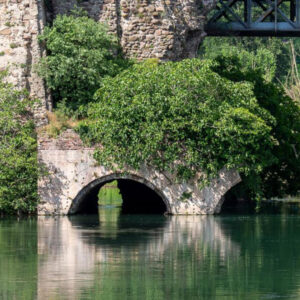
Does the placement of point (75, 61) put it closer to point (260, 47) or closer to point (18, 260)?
point (18, 260)

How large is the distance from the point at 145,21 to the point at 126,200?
1096 cm

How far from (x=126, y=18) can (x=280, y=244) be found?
57.3ft

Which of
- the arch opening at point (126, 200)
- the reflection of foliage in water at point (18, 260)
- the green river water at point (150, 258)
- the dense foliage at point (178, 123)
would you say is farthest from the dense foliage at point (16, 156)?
the dense foliage at point (178, 123)

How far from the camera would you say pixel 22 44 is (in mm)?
43688

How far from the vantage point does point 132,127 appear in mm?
40031

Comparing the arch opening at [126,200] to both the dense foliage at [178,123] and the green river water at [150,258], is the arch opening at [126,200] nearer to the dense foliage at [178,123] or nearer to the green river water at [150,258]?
the dense foliage at [178,123]

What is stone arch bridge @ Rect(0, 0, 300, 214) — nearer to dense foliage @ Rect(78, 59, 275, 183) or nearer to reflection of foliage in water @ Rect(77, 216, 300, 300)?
dense foliage @ Rect(78, 59, 275, 183)

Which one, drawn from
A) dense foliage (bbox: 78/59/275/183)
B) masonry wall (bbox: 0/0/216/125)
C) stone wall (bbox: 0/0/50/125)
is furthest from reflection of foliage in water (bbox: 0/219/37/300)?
masonry wall (bbox: 0/0/216/125)

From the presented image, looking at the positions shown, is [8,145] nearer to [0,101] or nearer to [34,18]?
[0,101]

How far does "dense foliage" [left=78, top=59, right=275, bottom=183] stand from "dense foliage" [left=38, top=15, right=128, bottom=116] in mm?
2911

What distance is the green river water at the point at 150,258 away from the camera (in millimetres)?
22609

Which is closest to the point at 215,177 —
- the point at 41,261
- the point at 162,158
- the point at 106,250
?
the point at 162,158

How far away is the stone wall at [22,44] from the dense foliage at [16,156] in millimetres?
726

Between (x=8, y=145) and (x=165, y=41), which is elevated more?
(x=165, y=41)
